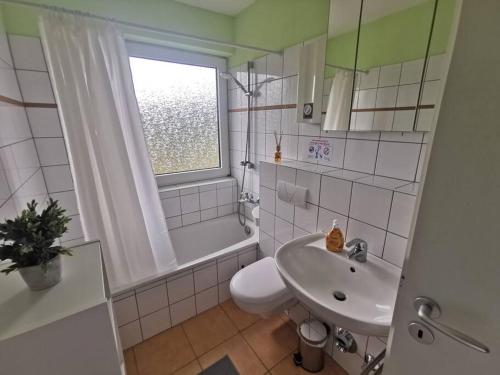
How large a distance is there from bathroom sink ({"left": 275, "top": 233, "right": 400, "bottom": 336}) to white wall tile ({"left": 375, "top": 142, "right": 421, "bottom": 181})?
1.36 feet

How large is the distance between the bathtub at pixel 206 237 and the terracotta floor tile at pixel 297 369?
969mm

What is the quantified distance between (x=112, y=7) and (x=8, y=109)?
99 centimetres

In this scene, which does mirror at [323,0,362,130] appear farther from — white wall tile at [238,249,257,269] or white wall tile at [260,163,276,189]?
white wall tile at [238,249,257,269]

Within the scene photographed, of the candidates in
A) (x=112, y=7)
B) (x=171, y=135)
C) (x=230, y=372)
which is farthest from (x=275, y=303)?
(x=112, y=7)

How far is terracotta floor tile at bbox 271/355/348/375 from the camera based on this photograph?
138cm

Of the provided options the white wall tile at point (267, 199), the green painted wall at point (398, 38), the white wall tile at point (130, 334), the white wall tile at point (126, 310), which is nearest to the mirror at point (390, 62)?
the green painted wall at point (398, 38)

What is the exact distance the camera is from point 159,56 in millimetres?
1934

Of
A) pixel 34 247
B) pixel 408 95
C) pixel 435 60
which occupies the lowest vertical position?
pixel 34 247

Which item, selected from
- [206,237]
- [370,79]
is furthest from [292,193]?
[206,237]

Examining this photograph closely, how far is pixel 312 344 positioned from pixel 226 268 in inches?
30.7

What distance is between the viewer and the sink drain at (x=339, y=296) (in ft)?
3.52

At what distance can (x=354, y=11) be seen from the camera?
116cm

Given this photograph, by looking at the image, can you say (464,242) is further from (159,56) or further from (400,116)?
(159,56)

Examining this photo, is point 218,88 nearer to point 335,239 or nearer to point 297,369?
point 335,239
